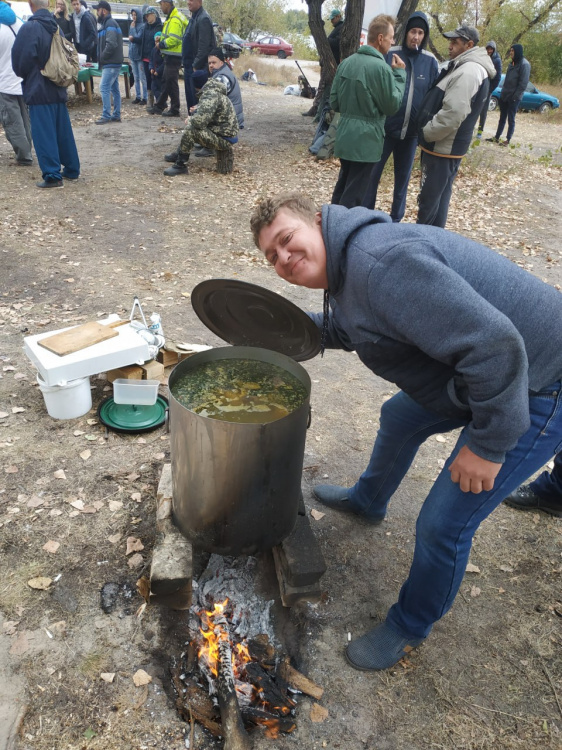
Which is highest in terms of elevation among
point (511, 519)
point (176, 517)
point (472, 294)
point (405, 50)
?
point (405, 50)

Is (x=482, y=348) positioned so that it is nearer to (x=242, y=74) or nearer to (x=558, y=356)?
(x=558, y=356)

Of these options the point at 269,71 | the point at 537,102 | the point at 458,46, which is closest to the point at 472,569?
the point at 458,46

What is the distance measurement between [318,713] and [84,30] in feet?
56.5

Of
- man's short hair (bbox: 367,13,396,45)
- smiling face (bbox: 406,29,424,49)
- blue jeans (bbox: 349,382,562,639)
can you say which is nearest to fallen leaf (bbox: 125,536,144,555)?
blue jeans (bbox: 349,382,562,639)

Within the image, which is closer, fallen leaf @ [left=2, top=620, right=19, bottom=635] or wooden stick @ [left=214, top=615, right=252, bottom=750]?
wooden stick @ [left=214, top=615, right=252, bottom=750]

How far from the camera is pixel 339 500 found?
322cm

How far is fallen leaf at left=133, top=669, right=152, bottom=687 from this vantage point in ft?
7.24

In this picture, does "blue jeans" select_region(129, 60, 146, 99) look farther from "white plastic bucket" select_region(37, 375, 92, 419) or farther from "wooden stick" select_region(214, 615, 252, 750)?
"wooden stick" select_region(214, 615, 252, 750)

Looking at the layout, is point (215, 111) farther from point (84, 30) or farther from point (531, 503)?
point (84, 30)

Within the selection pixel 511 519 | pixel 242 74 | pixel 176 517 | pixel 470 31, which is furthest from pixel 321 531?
pixel 242 74

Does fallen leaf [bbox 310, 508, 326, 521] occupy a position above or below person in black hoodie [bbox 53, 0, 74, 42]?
below

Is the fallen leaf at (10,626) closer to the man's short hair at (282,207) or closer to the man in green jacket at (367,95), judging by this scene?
the man's short hair at (282,207)

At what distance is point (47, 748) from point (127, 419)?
6.77 ft

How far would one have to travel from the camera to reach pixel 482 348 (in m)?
1.55
